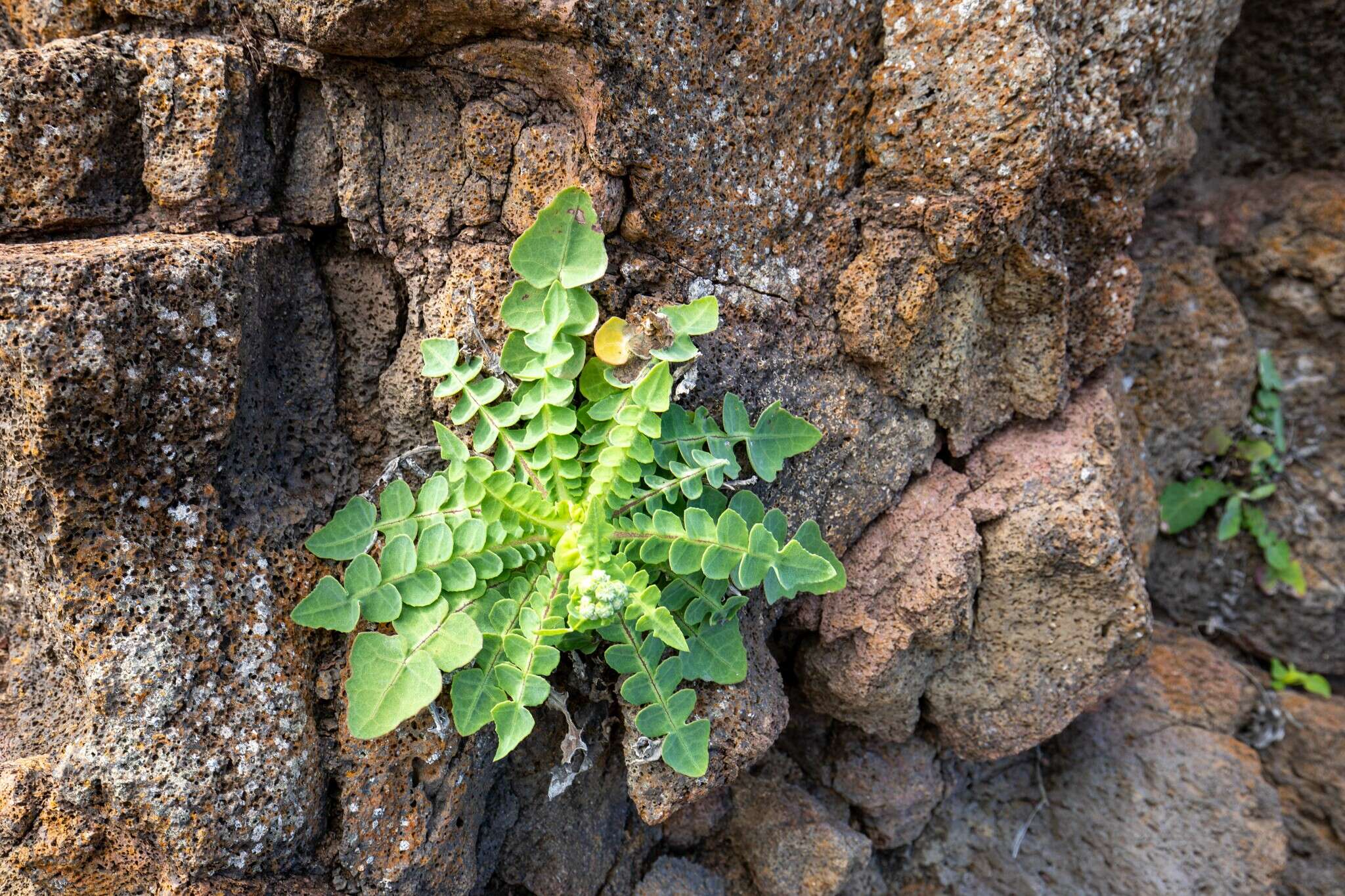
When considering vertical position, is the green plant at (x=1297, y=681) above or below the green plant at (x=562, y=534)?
below

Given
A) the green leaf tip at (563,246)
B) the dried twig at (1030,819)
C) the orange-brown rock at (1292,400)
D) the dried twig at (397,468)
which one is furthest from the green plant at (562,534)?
the orange-brown rock at (1292,400)

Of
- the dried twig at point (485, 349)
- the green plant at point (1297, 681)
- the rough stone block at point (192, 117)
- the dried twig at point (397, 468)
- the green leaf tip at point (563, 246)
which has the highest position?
the rough stone block at point (192, 117)

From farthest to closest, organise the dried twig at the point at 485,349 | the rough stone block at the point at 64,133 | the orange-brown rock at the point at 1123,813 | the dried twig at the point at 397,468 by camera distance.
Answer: the orange-brown rock at the point at 1123,813 → the dried twig at the point at 397,468 → the dried twig at the point at 485,349 → the rough stone block at the point at 64,133

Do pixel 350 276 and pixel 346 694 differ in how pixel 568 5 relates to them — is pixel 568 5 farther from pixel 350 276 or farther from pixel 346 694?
pixel 346 694

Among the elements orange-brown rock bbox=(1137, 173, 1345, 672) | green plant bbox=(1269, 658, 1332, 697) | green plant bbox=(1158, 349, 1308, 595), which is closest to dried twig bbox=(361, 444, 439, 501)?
green plant bbox=(1158, 349, 1308, 595)

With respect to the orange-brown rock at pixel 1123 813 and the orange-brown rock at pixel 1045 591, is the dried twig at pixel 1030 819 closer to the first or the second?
the orange-brown rock at pixel 1123 813

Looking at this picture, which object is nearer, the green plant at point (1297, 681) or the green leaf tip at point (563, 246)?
the green leaf tip at point (563, 246)
